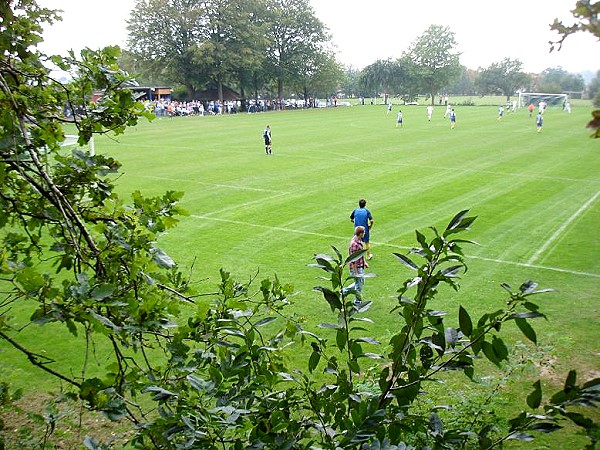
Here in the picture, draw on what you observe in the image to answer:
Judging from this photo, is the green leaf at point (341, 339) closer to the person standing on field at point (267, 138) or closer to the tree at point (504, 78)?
the person standing on field at point (267, 138)

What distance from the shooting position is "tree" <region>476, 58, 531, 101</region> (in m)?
99.8

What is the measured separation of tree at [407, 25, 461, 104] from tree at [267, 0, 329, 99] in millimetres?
21643

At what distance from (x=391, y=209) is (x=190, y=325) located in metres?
16.7

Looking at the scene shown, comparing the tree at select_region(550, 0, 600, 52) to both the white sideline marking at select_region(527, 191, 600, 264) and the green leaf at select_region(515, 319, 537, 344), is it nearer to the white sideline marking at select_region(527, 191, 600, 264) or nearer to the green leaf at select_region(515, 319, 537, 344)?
the green leaf at select_region(515, 319, 537, 344)

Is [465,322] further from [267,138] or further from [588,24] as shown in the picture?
[267,138]

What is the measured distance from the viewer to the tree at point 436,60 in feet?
313

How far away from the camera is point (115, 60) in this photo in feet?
15.2

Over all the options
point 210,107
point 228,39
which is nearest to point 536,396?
point 228,39

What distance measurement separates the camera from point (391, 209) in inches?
770

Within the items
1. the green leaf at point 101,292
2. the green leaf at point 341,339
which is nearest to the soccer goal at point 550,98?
the green leaf at point 341,339

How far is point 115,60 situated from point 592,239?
15.6m

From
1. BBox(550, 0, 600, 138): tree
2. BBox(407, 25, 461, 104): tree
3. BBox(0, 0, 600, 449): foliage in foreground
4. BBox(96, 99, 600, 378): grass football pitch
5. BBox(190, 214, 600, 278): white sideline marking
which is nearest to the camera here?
BBox(550, 0, 600, 138): tree

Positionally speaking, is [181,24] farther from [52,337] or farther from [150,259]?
[150,259]

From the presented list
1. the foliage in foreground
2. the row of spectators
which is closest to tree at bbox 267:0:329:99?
the row of spectators
